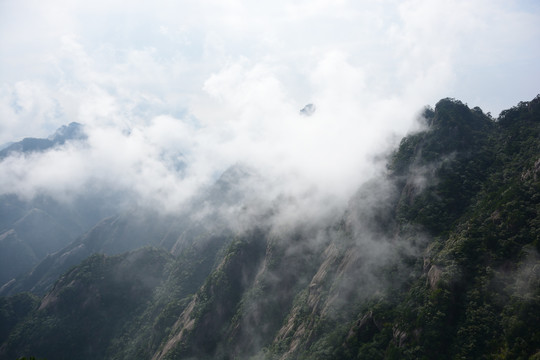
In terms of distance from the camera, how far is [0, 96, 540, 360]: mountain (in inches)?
2940

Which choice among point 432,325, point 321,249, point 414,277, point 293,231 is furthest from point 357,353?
point 293,231

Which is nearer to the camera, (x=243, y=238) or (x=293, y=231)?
(x=293, y=231)

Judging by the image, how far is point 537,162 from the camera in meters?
88.1

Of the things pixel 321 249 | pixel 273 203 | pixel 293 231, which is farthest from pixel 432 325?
pixel 273 203

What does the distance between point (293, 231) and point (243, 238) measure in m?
30.6

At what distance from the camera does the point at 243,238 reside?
168m

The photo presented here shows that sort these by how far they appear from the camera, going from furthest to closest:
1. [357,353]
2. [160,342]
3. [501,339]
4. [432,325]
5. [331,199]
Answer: [331,199], [160,342], [357,353], [432,325], [501,339]

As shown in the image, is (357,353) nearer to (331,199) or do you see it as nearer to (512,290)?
(512,290)

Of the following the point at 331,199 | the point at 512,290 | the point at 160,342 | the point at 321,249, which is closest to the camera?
the point at 512,290

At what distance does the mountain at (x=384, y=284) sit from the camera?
7469 cm

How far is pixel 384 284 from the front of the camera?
3947 inches

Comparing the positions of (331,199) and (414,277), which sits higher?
(331,199)

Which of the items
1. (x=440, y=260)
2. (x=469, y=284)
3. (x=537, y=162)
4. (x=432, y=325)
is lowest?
(x=432, y=325)

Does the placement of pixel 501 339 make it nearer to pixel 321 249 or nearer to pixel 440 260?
pixel 440 260
